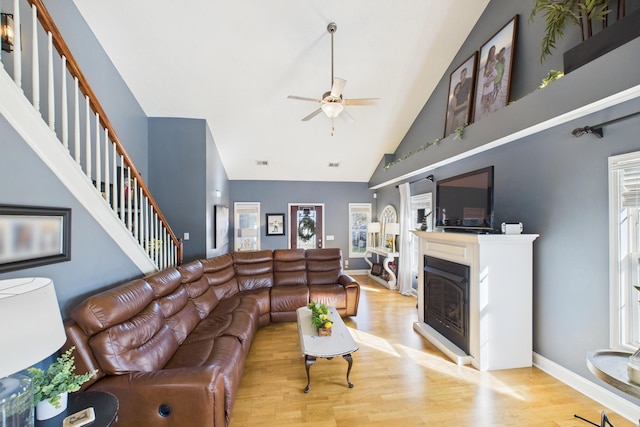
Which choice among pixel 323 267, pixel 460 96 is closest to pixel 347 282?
pixel 323 267

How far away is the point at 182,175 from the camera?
4699 mm

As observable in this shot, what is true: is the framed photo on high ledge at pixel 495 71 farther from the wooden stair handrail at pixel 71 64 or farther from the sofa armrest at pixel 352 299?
the wooden stair handrail at pixel 71 64

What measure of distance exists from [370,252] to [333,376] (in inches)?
187

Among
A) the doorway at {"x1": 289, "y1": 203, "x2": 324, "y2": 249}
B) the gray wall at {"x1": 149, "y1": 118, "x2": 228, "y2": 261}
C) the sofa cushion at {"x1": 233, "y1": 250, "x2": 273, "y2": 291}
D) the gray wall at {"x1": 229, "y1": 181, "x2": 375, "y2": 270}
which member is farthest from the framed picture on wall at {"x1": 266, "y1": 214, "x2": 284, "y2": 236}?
the sofa cushion at {"x1": 233, "y1": 250, "x2": 273, "y2": 291}

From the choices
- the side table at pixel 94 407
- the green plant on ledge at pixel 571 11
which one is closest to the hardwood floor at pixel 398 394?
the side table at pixel 94 407

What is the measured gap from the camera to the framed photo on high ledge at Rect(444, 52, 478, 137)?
12.0 feet

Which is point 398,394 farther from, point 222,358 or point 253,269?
point 253,269

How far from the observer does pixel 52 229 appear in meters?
1.73

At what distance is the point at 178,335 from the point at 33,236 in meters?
1.44

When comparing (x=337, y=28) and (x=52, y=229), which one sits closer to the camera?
(x=52, y=229)

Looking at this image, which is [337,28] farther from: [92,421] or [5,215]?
[92,421]

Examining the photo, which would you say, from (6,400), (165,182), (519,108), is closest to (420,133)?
(519,108)

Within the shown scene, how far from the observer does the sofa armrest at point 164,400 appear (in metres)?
1.61

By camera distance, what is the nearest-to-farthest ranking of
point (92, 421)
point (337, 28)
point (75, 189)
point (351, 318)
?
point (92, 421) → point (75, 189) → point (337, 28) → point (351, 318)
